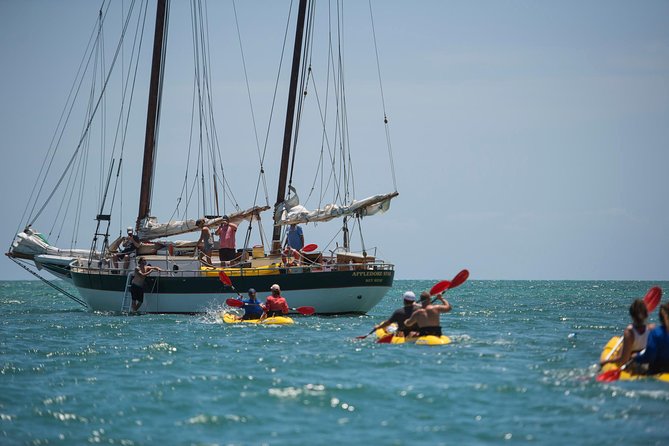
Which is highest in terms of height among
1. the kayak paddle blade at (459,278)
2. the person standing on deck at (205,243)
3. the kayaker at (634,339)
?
the person standing on deck at (205,243)

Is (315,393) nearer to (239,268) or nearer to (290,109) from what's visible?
(239,268)

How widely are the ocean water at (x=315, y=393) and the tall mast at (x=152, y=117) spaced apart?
1465 cm

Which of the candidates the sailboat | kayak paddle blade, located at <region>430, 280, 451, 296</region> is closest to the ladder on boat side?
the sailboat

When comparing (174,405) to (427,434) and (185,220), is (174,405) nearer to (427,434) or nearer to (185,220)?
(427,434)

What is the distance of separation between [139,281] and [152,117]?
26.9 feet

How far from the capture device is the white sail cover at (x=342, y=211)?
1532 inches

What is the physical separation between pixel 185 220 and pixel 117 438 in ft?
88.0

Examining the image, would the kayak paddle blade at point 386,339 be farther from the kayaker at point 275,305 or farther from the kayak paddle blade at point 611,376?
the kayaker at point 275,305

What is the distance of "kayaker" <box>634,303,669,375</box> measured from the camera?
739 inches

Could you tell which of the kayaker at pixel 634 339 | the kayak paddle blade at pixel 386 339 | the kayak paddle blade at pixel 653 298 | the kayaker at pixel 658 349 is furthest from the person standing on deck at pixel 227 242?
the kayaker at pixel 658 349

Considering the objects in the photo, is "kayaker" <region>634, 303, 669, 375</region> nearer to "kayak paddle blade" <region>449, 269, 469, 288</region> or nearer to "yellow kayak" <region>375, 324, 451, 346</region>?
"yellow kayak" <region>375, 324, 451, 346</region>

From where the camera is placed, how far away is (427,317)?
2489 centimetres

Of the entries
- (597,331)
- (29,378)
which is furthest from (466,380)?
(597,331)

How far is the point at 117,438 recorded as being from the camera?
51.3ft
